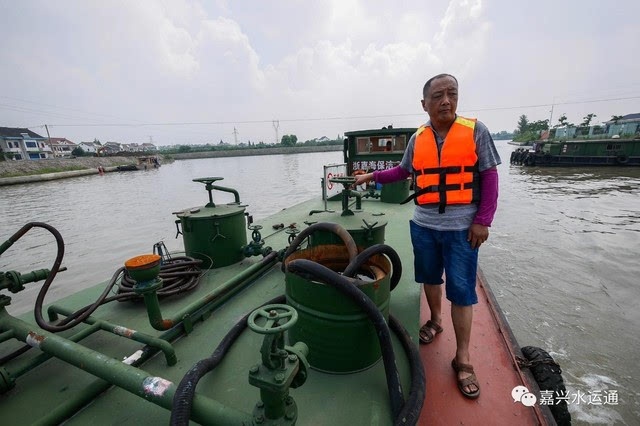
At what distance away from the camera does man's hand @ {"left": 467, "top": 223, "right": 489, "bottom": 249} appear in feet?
6.50

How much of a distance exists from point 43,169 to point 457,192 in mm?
43805

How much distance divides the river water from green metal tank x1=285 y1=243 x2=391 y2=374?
3.54 m

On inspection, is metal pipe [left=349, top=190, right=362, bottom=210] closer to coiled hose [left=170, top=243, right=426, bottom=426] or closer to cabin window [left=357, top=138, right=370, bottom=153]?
coiled hose [left=170, top=243, right=426, bottom=426]

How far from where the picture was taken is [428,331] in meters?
2.53

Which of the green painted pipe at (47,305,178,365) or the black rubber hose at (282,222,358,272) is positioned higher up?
the black rubber hose at (282,222,358,272)

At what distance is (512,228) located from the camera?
1021 centimetres

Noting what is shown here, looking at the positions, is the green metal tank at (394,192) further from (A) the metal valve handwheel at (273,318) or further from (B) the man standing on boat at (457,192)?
(A) the metal valve handwheel at (273,318)

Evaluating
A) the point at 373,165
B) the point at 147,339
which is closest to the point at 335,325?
the point at 147,339

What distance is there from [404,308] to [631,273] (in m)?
7.55

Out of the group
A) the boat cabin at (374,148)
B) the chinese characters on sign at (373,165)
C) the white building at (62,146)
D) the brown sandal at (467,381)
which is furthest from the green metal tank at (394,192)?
the white building at (62,146)

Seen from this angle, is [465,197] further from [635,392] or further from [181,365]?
[635,392]

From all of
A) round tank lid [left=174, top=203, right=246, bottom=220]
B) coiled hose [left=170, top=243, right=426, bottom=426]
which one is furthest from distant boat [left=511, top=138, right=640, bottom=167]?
coiled hose [left=170, top=243, right=426, bottom=426]

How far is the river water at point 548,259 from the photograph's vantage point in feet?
14.1

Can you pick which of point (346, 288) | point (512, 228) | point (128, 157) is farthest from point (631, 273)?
point (128, 157)
